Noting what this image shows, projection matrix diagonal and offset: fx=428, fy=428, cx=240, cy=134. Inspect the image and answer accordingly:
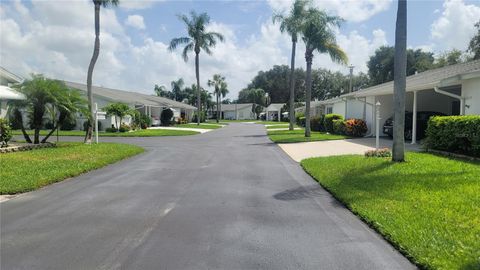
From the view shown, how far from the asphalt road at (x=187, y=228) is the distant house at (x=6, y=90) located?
981cm

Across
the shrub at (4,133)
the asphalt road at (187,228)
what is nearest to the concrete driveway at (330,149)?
the asphalt road at (187,228)

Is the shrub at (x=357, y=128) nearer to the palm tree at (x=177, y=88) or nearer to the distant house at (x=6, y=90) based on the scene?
the distant house at (x=6, y=90)

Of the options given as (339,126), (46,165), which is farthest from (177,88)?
(46,165)

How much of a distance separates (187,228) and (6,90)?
1591 cm

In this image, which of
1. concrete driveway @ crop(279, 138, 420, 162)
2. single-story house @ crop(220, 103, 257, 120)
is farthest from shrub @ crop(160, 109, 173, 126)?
single-story house @ crop(220, 103, 257, 120)

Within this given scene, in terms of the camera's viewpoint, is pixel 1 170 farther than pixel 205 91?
No

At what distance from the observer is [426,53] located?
58750mm

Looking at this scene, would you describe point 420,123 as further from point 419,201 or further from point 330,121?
point 419,201

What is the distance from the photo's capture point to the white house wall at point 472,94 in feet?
46.1

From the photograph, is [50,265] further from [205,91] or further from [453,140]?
[205,91]

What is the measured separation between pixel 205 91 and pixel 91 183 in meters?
78.4

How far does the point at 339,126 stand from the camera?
27.0 meters

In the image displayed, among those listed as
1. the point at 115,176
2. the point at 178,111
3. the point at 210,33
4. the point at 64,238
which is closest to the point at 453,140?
the point at 115,176

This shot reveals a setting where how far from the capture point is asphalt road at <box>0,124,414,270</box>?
4.70 metres
